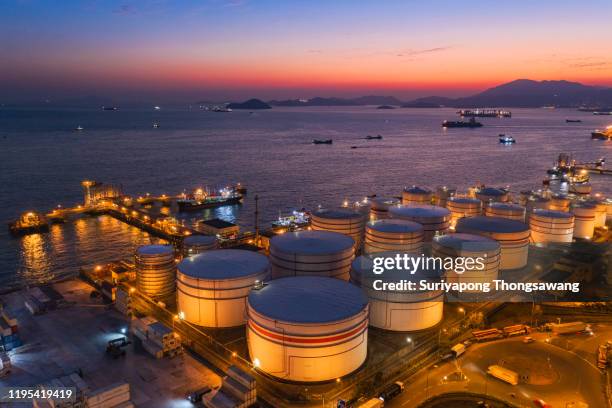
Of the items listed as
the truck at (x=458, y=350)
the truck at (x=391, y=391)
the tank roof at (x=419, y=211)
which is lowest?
the truck at (x=391, y=391)

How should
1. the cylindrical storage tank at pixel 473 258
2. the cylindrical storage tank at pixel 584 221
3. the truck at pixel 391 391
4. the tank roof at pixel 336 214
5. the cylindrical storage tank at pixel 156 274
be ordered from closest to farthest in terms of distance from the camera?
the truck at pixel 391 391
the cylindrical storage tank at pixel 156 274
the cylindrical storage tank at pixel 473 258
the tank roof at pixel 336 214
the cylindrical storage tank at pixel 584 221

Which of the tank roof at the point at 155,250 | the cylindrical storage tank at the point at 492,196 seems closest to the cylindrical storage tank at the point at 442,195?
the cylindrical storage tank at the point at 492,196

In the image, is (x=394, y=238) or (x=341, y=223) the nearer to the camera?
(x=394, y=238)

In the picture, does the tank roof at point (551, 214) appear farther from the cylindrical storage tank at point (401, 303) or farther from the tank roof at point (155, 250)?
the tank roof at point (155, 250)

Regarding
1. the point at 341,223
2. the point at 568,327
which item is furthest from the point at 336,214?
the point at 568,327

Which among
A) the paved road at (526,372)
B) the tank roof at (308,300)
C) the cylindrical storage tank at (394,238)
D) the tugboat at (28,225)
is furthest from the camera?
the tugboat at (28,225)

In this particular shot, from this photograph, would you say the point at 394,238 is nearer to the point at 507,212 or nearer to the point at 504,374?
the point at 504,374

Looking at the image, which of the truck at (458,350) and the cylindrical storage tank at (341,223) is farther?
the cylindrical storage tank at (341,223)

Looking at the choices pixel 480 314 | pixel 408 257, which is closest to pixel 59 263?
pixel 408 257
